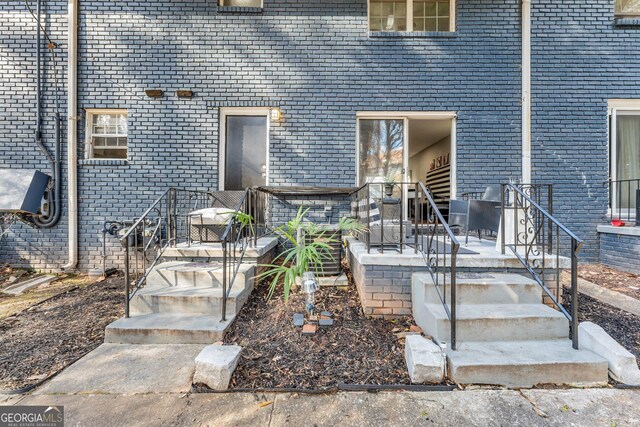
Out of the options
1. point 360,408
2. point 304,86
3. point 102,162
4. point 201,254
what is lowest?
point 360,408

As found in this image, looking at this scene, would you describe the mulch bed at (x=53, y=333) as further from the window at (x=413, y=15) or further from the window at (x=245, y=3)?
the window at (x=413, y=15)

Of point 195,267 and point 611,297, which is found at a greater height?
point 195,267

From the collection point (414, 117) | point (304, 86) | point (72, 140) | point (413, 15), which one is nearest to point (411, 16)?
point (413, 15)

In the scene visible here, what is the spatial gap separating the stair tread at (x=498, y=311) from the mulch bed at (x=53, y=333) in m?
3.12

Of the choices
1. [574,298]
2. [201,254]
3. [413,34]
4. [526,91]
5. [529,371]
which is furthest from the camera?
[413,34]

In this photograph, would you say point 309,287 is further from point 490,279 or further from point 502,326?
point 490,279

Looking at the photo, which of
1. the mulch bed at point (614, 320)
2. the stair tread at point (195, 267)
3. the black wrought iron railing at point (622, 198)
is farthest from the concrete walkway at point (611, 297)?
the stair tread at point (195, 267)

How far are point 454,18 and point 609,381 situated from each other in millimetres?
5430

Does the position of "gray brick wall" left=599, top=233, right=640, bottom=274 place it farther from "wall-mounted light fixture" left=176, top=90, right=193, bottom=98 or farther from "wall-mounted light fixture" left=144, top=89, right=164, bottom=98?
"wall-mounted light fixture" left=144, top=89, right=164, bottom=98

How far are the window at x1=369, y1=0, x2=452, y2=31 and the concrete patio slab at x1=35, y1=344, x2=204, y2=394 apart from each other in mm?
5617

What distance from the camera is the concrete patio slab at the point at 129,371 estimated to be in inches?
78.7

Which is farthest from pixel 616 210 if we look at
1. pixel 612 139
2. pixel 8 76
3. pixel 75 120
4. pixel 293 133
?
pixel 8 76

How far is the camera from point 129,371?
7.19 feet

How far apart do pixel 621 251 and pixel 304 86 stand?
18.6 feet
